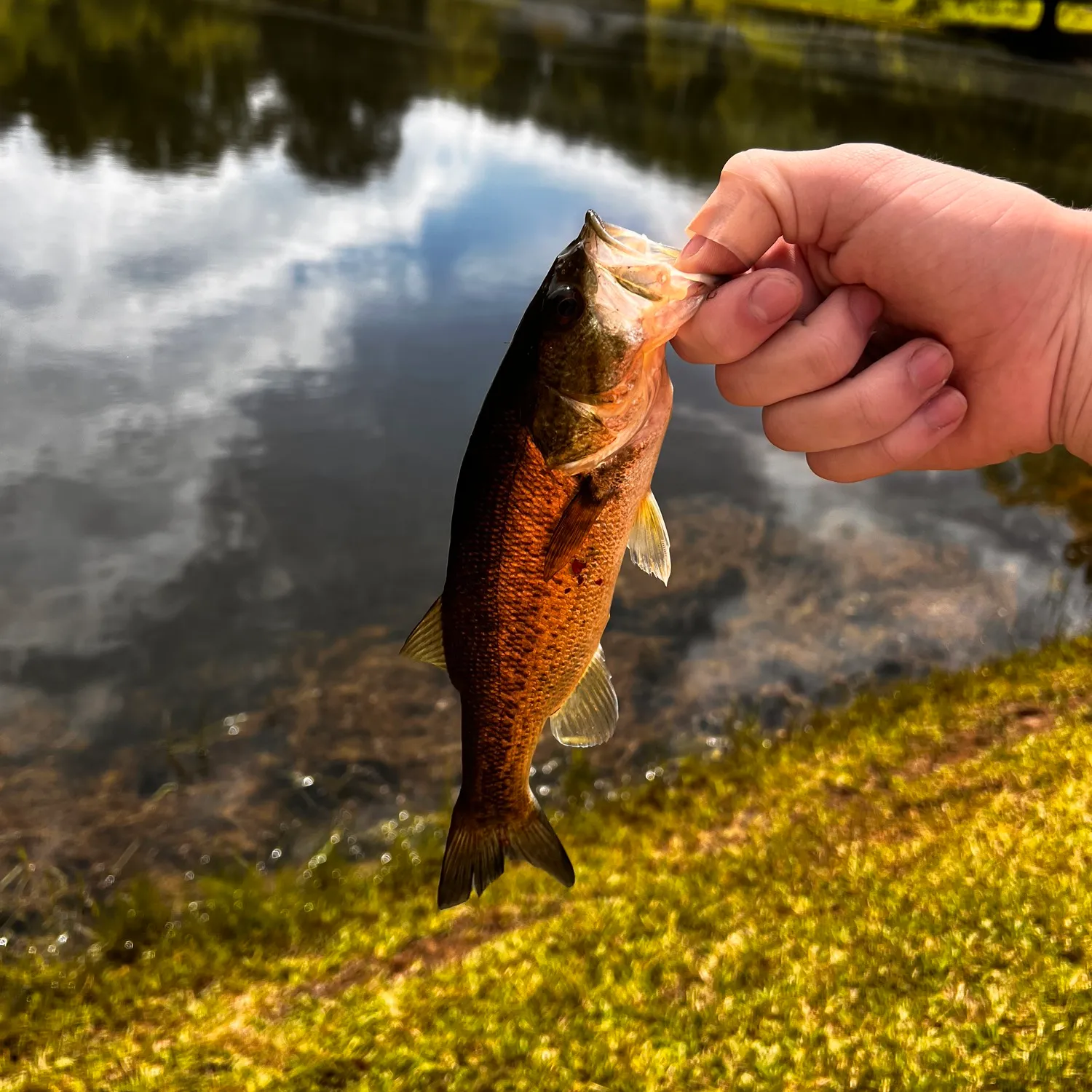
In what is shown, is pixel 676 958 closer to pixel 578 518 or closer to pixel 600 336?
pixel 578 518

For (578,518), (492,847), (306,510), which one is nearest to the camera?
(578,518)

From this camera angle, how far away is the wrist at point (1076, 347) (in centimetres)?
257

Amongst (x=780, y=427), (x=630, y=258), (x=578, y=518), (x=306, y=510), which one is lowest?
(x=306, y=510)

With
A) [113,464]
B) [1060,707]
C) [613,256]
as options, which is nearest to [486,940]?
[613,256]

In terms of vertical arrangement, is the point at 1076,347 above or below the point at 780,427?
above

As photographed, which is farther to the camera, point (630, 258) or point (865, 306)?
point (865, 306)

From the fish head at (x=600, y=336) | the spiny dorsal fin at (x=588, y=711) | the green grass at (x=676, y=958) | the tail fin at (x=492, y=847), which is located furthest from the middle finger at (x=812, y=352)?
the green grass at (x=676, y=958)

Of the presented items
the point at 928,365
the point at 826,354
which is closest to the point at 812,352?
the point at 826,354

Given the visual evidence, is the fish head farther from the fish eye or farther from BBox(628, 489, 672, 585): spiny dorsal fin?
BBox(628, 489, 672, 585): spiny dorsal fin

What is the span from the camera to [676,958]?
401cm

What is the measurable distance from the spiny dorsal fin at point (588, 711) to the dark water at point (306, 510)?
Result: 364 centimetres

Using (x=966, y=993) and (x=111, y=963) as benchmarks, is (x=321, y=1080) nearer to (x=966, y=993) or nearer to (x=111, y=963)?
(x=111, y=963)

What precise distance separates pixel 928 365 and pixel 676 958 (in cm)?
285

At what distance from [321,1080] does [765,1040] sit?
1.78 meters
